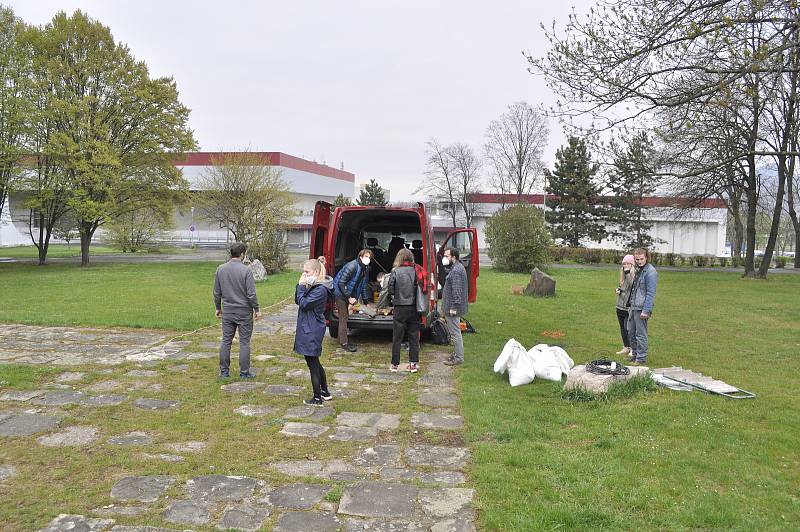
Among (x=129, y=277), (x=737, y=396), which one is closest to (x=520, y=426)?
(x=737, y=396)

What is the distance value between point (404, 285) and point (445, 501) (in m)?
3.81

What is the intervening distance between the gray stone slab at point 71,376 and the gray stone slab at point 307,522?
4350 mm

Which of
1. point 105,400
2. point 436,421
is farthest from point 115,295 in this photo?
point 436,421

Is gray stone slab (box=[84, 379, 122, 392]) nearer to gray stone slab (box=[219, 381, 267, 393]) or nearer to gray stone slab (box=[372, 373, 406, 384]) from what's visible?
gray stone slab (box=[219, 381, 267, 393])

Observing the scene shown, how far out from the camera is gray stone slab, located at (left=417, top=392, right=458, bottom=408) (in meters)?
5.95

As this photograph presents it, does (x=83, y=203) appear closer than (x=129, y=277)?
No

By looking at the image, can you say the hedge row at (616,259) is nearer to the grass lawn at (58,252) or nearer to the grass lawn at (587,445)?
the grass lawn at (587,445)

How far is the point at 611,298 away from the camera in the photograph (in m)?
16.6

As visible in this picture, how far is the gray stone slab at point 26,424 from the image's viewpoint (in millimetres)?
4859

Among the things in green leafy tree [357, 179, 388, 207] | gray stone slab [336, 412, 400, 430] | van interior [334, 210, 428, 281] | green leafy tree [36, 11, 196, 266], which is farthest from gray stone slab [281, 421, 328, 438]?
green leafy tree [357, 179, 388, 207]

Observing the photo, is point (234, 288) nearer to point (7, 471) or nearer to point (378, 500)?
point (7, 471)

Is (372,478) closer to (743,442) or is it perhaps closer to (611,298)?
(743,442)

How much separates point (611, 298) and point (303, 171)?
46857mm

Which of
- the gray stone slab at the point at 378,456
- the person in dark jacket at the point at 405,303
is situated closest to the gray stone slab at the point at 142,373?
the person in dark jacket at the point at 405,303
